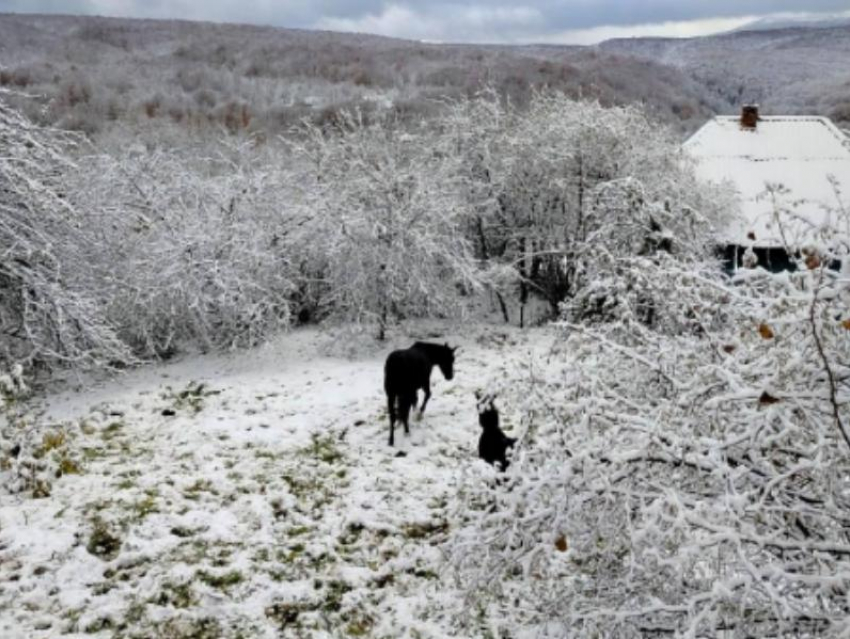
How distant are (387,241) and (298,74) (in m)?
81.9

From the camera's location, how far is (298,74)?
89.6 metres

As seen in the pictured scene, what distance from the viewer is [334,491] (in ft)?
25.4

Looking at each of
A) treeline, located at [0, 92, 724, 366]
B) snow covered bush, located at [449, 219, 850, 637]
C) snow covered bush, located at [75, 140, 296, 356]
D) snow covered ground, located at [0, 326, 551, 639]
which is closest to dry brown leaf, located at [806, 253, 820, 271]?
snow covered bush, located at [449, 219, 850, 637]

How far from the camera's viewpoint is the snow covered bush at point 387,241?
14.6m

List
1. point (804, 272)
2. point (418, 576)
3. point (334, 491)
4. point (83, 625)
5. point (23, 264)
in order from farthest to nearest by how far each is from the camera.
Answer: point (23, 264), point (334, 491), point (418, 576), point (83, 625), point (804, 272)

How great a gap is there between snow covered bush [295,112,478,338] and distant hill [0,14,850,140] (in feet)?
131

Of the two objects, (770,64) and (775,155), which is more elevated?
(770,64)

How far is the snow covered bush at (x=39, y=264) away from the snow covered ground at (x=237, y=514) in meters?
0.92

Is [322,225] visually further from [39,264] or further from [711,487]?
[711,487]

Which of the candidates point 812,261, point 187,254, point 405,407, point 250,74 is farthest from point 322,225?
point 250,74

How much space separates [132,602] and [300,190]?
479 inches

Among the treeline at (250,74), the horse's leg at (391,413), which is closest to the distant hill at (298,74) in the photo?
the treeline at (250,74)

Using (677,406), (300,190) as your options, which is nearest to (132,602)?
(677,406)

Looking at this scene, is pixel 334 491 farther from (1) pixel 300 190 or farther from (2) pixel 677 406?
(1) pixel 300 190
